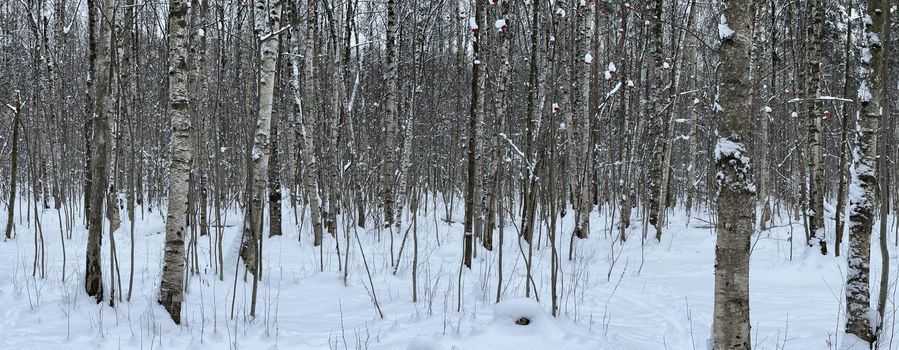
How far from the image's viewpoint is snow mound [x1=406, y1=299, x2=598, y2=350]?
3943 mm

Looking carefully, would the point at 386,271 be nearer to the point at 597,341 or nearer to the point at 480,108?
the point at 480,108

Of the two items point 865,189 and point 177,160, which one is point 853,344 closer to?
point 865,189

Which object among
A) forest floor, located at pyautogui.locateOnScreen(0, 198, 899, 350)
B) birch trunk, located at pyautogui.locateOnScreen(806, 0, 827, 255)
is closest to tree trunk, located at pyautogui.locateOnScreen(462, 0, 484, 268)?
forest floor, located at pyautogui.locateOnScreen(0, 198, 899, 350)

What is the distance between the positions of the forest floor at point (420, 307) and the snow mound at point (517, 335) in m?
0.01

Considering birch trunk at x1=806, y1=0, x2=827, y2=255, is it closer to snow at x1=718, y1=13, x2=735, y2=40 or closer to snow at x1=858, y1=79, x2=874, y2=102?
snow at x1=858, y1=79, x2=874, y2=102

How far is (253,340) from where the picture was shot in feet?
13.5

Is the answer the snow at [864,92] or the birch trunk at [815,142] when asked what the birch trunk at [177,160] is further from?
the birch trunk at [815,142]

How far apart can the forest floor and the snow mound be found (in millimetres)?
11

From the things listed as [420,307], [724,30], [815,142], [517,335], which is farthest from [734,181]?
[815,142]

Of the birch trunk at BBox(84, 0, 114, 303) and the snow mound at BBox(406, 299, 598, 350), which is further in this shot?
the birch trunk at BBox(84, 0, 114, 303)

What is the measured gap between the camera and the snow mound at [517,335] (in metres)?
3.94

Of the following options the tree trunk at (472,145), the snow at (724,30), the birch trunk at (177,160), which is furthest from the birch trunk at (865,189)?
the birch trunk at (177,160)

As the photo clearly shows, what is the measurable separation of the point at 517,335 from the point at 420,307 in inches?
49.6

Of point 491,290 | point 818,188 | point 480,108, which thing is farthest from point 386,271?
point 818,188
